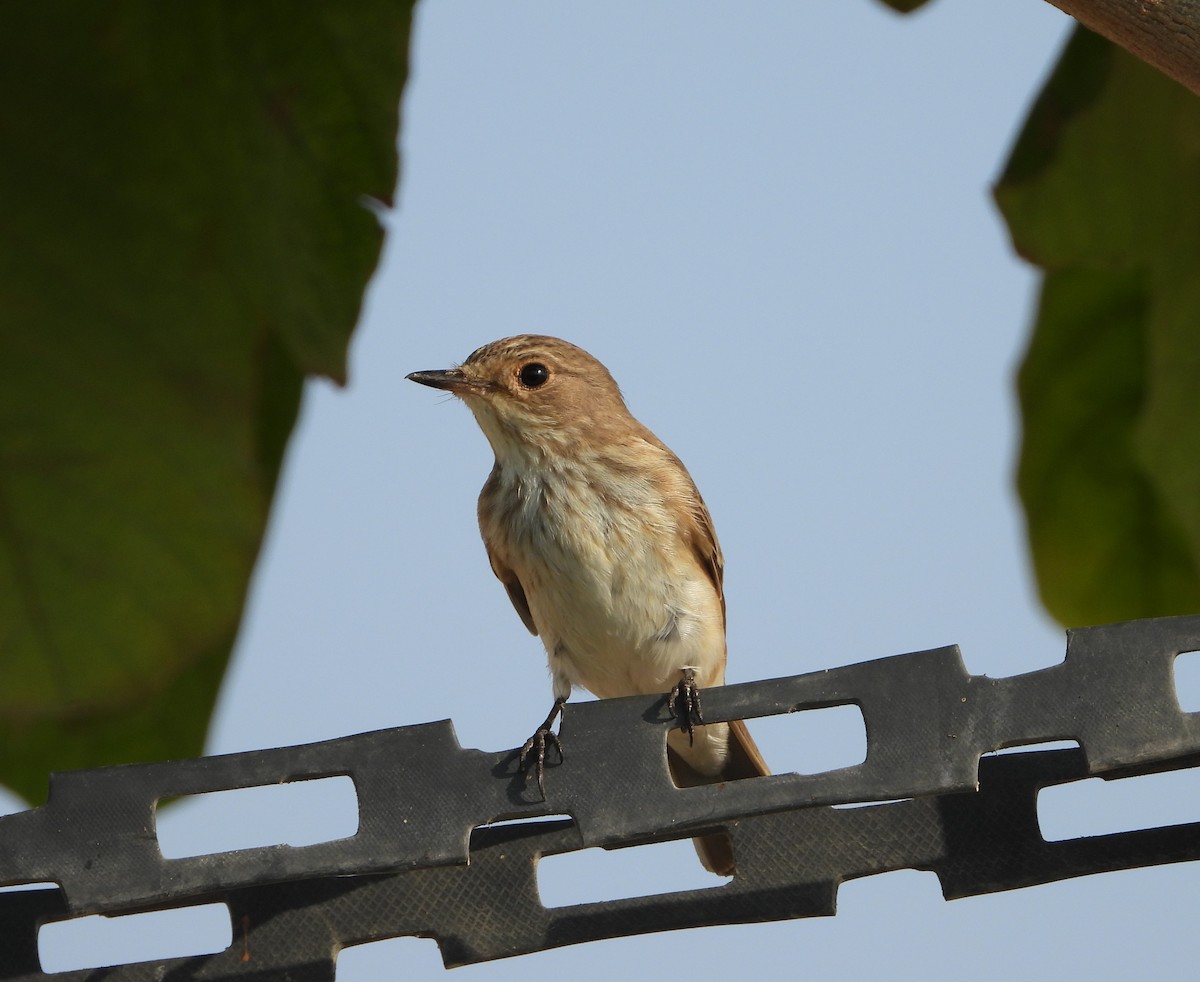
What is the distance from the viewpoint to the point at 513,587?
214 inches

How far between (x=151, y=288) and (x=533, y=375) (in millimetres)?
3336

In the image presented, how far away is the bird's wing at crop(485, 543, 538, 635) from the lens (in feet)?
17.2

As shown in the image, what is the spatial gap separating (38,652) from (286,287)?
627mm

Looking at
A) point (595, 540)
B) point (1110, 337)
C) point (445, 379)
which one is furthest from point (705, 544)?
point (1110, 337)

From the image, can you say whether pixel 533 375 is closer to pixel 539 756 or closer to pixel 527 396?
pixel 527 396

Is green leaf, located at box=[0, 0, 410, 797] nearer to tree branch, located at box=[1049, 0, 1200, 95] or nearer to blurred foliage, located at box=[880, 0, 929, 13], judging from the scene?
tree branch, located at box=[1049, 0, 1200, 95]

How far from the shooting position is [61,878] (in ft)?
7.36

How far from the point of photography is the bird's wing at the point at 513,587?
17.2 feet

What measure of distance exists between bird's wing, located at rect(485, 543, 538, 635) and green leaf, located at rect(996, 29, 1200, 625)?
7.95 ft

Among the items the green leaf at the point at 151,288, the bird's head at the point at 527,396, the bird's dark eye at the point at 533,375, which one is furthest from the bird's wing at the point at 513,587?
the green leaf at the point at 151,288

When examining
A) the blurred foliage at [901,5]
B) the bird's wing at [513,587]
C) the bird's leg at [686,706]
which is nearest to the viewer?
the bird's leg at [686,706]

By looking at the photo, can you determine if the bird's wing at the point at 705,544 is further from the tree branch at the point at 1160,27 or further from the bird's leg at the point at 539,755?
the tree branch at the point at 1160,27

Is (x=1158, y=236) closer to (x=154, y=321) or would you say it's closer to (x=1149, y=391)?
(x=1149, y=391)

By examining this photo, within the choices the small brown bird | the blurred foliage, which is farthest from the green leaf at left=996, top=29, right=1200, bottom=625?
the small brown bird
